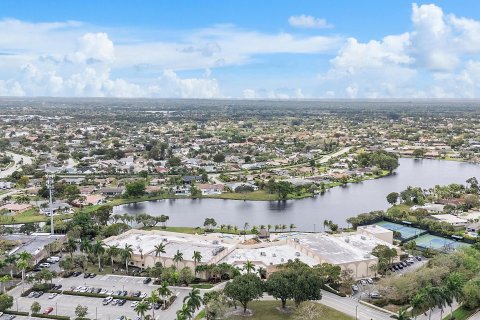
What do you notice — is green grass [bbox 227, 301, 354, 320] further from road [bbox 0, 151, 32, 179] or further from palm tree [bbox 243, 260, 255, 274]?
road [bbox 0, 151, 32, 179]

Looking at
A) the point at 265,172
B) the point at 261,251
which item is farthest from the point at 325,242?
the point at 265,172

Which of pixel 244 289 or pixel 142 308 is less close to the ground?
pixel 244 289

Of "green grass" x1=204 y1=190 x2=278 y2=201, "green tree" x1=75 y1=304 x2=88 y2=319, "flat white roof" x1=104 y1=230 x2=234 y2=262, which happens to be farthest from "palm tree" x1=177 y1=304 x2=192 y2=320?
"green grass" x1=204 y1=190 x2=278 y2=201

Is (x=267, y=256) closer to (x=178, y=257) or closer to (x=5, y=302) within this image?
(x=178, y=257)

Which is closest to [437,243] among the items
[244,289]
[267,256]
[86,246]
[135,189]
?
[267,256]

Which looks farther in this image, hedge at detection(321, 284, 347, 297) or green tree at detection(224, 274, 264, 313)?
hedge at detection(321, 284, 347, 297)

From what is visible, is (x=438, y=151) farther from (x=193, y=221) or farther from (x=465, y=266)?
(x=465, y=266)
